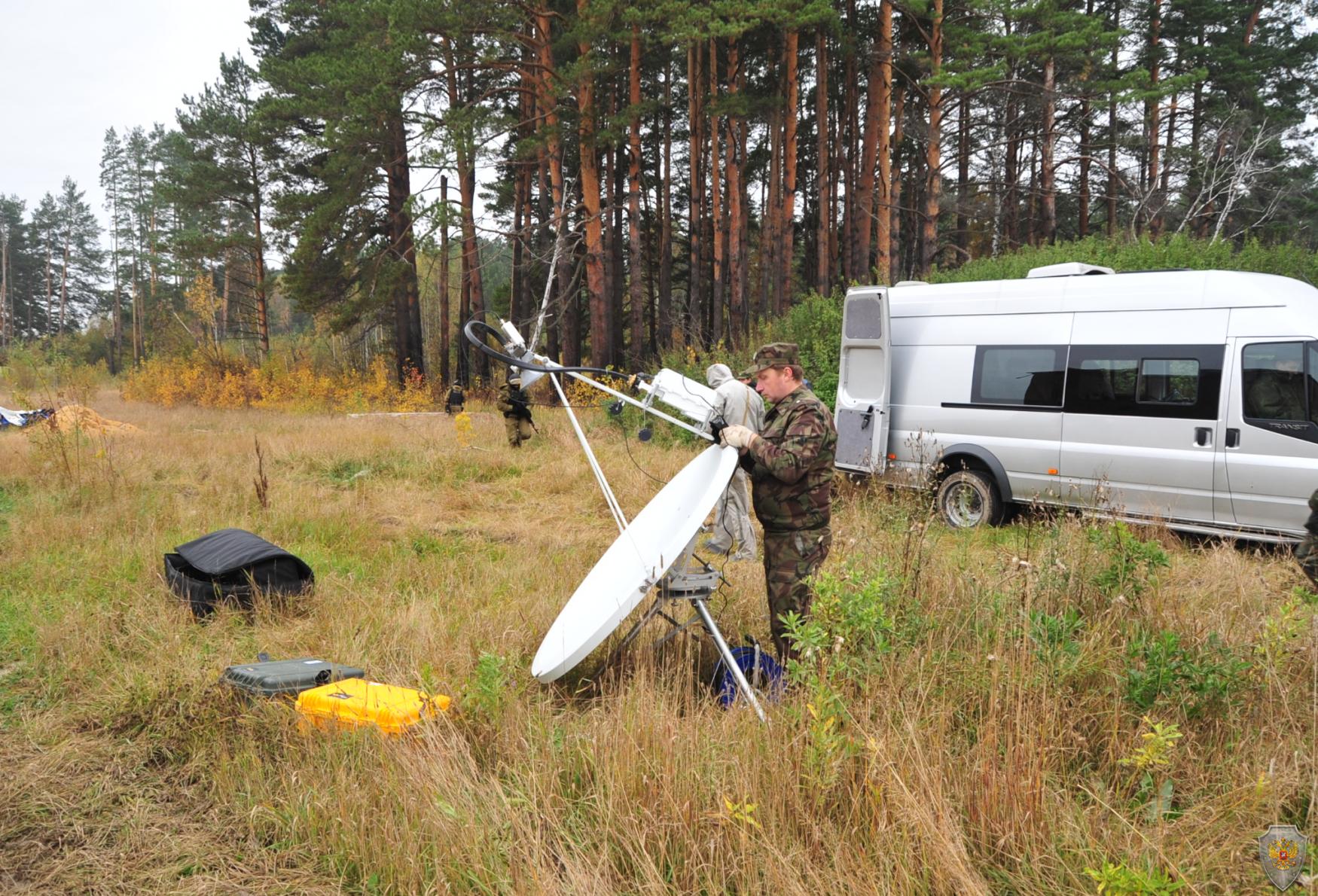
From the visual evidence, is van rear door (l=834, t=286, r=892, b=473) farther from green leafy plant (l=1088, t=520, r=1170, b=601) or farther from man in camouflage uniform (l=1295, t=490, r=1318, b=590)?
man in camouflage uniform (l=1295, t=490, r=1318, b=590)

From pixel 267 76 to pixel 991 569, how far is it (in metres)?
26.0

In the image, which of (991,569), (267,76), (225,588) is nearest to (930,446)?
(991,569)

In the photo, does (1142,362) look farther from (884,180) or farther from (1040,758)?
(884,180)

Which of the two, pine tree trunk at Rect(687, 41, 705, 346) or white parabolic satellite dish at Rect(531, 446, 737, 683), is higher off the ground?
pine tree trunk at Rect(687, 41, 705, 346)

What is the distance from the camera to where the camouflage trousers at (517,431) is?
14.4 m

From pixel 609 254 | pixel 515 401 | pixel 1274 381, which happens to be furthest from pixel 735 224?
pixel 515 401

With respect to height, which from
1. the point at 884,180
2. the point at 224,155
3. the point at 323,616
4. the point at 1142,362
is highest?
the point at 224,155

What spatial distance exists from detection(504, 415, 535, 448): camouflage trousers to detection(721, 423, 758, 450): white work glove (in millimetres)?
10744

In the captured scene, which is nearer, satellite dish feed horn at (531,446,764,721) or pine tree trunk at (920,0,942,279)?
satellite dish feed horn at (531,446,764,721)

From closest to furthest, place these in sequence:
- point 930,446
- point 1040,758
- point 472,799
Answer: point 1040,758 → point 472,799 → point 930,446

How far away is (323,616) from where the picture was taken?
5691 mm

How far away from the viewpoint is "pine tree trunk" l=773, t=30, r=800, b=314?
19141 millimetres

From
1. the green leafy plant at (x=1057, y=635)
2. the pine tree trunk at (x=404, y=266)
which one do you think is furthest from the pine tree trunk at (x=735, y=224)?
the green leafy plant at (x=1057, y=635)

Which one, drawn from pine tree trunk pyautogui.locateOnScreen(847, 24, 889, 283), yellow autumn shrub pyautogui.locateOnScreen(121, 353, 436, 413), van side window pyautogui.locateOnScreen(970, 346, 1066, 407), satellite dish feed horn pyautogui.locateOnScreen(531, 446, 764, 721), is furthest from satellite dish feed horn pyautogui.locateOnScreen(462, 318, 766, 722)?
yellow autumn shrub pyautogui.locateOnScreen(121, 353, 436, 413)
